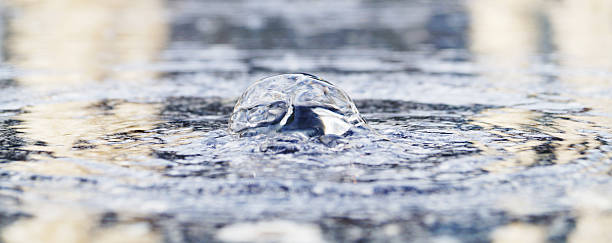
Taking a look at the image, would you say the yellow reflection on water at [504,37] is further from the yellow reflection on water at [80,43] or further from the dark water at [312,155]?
the yellow reflection on water at [80,43]

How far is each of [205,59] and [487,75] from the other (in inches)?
122

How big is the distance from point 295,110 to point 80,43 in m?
6.72

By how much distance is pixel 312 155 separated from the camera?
3107mm

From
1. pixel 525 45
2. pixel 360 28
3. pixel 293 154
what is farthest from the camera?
pixel 360 28

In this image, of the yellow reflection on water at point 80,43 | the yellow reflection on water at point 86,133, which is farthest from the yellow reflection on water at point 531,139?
the yellow reflection on water at point 80,43

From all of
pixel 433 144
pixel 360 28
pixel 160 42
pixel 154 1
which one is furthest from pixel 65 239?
pixel 154 1

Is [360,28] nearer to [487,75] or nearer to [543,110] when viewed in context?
[487,75]

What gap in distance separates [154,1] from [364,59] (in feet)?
57.6

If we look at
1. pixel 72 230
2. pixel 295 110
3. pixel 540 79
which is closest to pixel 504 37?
pixel 540 79

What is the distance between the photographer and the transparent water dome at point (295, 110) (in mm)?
3545

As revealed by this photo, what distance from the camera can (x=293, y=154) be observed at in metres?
3.13

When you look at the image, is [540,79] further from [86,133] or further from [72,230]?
[72,230]

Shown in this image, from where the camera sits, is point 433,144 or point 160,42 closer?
point 433,144

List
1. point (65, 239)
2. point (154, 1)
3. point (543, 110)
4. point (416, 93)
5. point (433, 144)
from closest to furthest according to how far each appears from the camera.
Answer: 1. point (65, 239)
2. point (433, 144)
3. point (543, 110)
4. point (416, 93)
5. point (154, 1)
